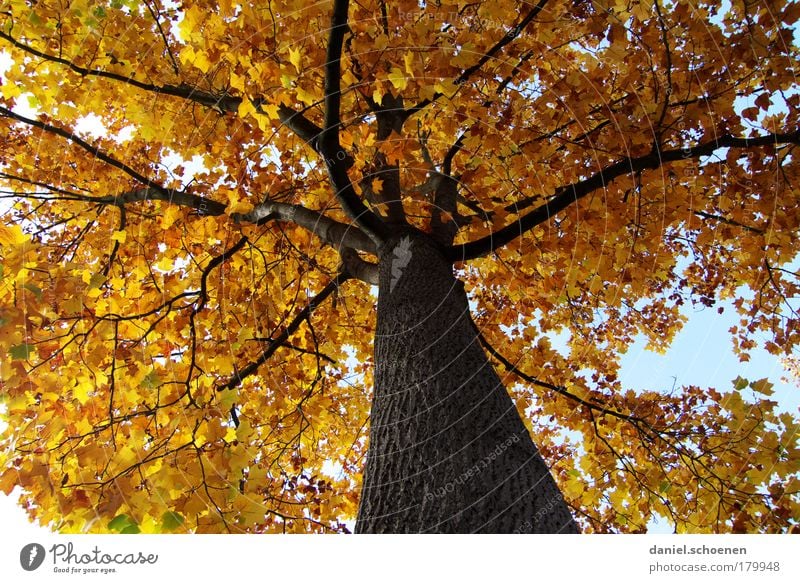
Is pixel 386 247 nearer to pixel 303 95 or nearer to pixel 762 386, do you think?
pixel 303 95

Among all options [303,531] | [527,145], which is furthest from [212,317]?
[527,145]

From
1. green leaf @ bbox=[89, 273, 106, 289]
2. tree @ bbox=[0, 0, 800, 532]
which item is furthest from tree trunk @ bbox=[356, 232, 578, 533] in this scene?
green leaf @ bbox=[89, 273, 106, 289]

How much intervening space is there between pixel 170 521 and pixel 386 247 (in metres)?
2.43

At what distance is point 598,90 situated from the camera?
12.8 feet

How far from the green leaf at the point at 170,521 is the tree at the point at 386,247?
0.09m

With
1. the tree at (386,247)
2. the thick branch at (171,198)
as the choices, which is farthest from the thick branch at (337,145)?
the thick branch at (171,198)

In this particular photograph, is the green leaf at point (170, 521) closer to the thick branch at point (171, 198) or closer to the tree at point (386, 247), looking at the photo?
the tree at point (386, 247)

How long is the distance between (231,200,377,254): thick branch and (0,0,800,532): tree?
3 centimetres

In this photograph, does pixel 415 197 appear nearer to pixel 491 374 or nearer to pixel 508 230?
pixel 508 230

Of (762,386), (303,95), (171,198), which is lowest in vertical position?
(762,386)

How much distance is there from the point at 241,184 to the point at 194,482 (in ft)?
11.3

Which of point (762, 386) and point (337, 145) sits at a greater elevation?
point (337, 145)

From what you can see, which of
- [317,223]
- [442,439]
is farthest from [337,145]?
[442,439]

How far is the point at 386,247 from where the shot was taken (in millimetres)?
3965
